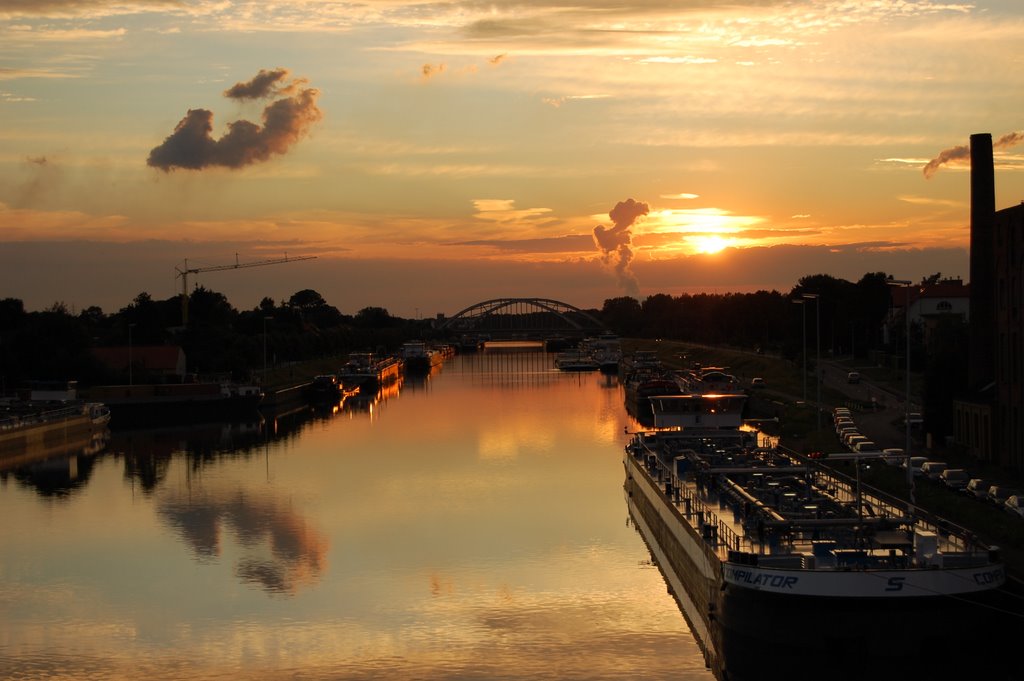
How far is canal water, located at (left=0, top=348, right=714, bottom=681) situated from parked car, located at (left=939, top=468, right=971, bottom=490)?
28.5ft

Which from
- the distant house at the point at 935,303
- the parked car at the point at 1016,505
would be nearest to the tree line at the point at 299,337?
the distant house at the point at 935,303

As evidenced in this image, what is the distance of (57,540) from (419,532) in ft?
35.2

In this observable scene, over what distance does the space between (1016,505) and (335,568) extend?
54.8 ft

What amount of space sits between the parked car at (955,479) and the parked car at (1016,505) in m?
→ 4.08

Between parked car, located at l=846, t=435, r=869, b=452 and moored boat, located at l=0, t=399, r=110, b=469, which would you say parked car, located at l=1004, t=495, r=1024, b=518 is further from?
moored boat, located at l=0, t=399, r=110, b=469

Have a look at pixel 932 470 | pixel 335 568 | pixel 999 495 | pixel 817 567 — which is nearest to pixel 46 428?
pixel 335 568

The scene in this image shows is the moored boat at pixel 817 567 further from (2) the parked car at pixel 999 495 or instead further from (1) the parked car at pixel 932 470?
(1) the parked car at pixel 932 470

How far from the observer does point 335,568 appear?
32.1m

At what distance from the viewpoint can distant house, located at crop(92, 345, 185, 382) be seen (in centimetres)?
9025

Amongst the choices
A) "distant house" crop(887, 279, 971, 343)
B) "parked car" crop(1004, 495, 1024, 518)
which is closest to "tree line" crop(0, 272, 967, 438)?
"distant house" crop(887, 279, 971, 343)

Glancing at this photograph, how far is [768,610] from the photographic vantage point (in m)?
22.5

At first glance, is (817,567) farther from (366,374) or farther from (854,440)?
(366,374)

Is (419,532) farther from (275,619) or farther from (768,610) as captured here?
(768,610)

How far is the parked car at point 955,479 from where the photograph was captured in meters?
34.2
